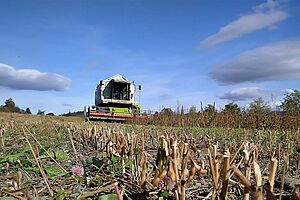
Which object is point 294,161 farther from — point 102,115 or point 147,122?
point 102,115

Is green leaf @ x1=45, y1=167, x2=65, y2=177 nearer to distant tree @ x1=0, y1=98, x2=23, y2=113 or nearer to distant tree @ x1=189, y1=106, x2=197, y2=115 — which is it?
distant tree @ x1=189, y1=106, x2=197, y2=115

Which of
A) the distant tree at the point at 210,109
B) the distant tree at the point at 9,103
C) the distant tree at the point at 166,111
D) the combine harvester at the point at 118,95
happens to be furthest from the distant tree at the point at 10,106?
the distant tree at the point at 210,109

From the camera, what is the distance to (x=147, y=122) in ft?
68.0

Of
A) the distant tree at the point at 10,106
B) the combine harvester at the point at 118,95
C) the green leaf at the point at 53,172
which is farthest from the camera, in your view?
the distant tree at the point at 10,106

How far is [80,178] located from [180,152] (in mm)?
673

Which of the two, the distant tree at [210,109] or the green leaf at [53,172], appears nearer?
the green leaf at [53,172]

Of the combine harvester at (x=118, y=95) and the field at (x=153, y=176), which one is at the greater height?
the combine harvester at (x=118, y=95)

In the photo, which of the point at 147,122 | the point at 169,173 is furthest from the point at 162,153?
the point at 147,122

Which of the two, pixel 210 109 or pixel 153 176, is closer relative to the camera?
pixel 153 176

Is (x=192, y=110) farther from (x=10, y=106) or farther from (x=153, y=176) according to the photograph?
(x=10, y=106)

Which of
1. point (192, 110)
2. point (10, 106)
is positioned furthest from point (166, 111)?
point (10, 106)

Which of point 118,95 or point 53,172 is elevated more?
point 118,95

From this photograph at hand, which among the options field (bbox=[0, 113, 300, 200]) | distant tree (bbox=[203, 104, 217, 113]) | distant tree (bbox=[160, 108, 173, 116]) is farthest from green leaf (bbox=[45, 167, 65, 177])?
distant tree (bbox=[160, 108, 173, 116])

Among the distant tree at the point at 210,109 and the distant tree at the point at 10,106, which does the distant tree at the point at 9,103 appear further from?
the distant tree at the point at 210,109
